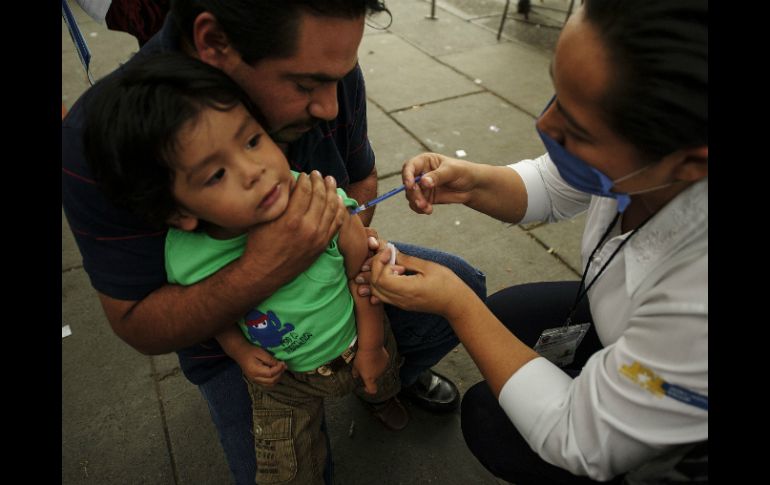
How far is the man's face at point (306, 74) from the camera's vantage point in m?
1.22

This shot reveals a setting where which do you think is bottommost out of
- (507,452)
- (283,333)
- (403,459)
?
(403,459)

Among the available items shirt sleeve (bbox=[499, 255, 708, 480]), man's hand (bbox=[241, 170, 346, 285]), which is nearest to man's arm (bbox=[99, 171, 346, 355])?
man's hand (bbox=[241, 170, 346, 285])

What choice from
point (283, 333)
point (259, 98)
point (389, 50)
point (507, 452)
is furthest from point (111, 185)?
point (389, 50)

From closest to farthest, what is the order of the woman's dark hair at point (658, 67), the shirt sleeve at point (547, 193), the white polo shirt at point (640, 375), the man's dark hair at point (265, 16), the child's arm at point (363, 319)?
the woman's dark hair at point (658, 67) → the white polo shirt at point (640, 375) → the man's dark hair at point (265, 16) → the child's arm at point (363, 319) → the shirt sleeve at point (547, 193)

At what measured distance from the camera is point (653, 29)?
87 cm

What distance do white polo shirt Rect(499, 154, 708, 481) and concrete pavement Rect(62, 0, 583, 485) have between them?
0.90 m

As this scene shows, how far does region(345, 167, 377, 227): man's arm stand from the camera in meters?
1.89

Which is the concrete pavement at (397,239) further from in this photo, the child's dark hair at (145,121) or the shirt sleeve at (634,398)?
the child's dark hair at (145,121)

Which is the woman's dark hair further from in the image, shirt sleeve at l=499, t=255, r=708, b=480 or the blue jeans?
the blue jeans

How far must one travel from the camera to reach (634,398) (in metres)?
1.02

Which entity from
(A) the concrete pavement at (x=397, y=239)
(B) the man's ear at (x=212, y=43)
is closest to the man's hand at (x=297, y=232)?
(B) the man's ear at (x=212, y=43)
